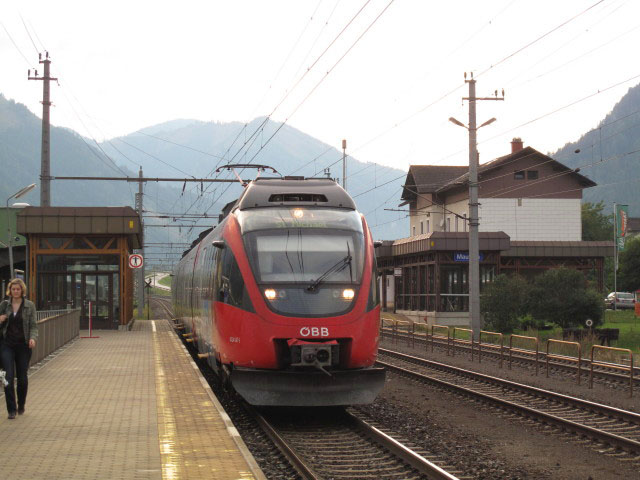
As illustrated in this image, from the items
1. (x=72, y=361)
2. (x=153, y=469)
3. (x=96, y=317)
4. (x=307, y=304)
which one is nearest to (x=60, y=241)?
(x=96, y=317)

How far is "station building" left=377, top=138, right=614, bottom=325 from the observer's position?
4322 cm

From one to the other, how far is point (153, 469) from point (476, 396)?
872 centimetres

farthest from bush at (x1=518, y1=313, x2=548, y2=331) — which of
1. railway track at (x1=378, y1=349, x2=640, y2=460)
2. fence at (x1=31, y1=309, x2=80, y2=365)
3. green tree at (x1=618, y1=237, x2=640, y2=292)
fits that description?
green tree at (x1=618, y1=237, x2=640, y2=292)

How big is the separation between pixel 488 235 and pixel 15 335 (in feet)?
113

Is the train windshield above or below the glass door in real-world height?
above

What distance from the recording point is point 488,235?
43.3 m

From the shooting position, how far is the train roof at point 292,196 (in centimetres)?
1367

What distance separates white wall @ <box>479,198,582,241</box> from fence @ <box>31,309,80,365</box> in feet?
132

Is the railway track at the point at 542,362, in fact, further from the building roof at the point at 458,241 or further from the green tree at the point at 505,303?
the building roof at the point at 458,241

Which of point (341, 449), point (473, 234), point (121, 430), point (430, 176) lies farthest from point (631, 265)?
point (121, 430)

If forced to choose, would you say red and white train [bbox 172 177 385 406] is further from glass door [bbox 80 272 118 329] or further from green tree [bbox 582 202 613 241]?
green tree [bbox 582 202 613 241]

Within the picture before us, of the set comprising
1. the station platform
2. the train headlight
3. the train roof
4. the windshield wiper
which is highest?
the train roof

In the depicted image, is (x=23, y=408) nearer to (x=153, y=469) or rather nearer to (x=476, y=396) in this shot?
(x=153, y=469)

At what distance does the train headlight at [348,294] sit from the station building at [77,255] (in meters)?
19.4
